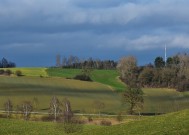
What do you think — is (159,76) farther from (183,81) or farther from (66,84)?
(66,84)

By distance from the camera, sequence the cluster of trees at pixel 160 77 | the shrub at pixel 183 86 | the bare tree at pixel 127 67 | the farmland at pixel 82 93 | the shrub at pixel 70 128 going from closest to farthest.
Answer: the shrub at pixel 70 128, the farmland at pixel 82 93, the shrub at pixel 183 86, the cluster of trees at pixel 160 77, the bare tree at pixel 127 67

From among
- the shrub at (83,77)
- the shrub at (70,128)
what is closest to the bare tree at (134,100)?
the shrub at (83,77)

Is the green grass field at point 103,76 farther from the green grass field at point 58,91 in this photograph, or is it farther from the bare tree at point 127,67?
the green grass field at point 58,91

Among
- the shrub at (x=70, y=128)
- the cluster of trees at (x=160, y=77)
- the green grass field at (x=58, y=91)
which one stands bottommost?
the shrub at (x=70, y=128)

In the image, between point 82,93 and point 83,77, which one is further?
point 83,77

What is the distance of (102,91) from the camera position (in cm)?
14162

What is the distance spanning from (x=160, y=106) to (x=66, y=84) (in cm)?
3877

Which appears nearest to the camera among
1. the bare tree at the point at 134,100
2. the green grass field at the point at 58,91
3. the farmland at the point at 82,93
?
the bare tree at the point at 134,100

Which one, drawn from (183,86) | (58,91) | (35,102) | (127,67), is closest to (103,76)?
(127,67)

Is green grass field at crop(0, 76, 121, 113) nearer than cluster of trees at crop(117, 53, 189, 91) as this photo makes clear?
Yes

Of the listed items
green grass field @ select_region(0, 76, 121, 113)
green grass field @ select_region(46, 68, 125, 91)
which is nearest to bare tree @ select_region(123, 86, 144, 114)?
green grass field @ select_region(0, 76, 121, 113)

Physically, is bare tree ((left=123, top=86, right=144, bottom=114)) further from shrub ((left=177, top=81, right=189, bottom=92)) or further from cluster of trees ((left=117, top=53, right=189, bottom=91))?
cluster of trees ((left=117, top=53, right=189, bottom=91))

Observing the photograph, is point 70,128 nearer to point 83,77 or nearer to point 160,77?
point 83,77

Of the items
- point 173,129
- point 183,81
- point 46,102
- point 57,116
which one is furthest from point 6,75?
point 173,129
